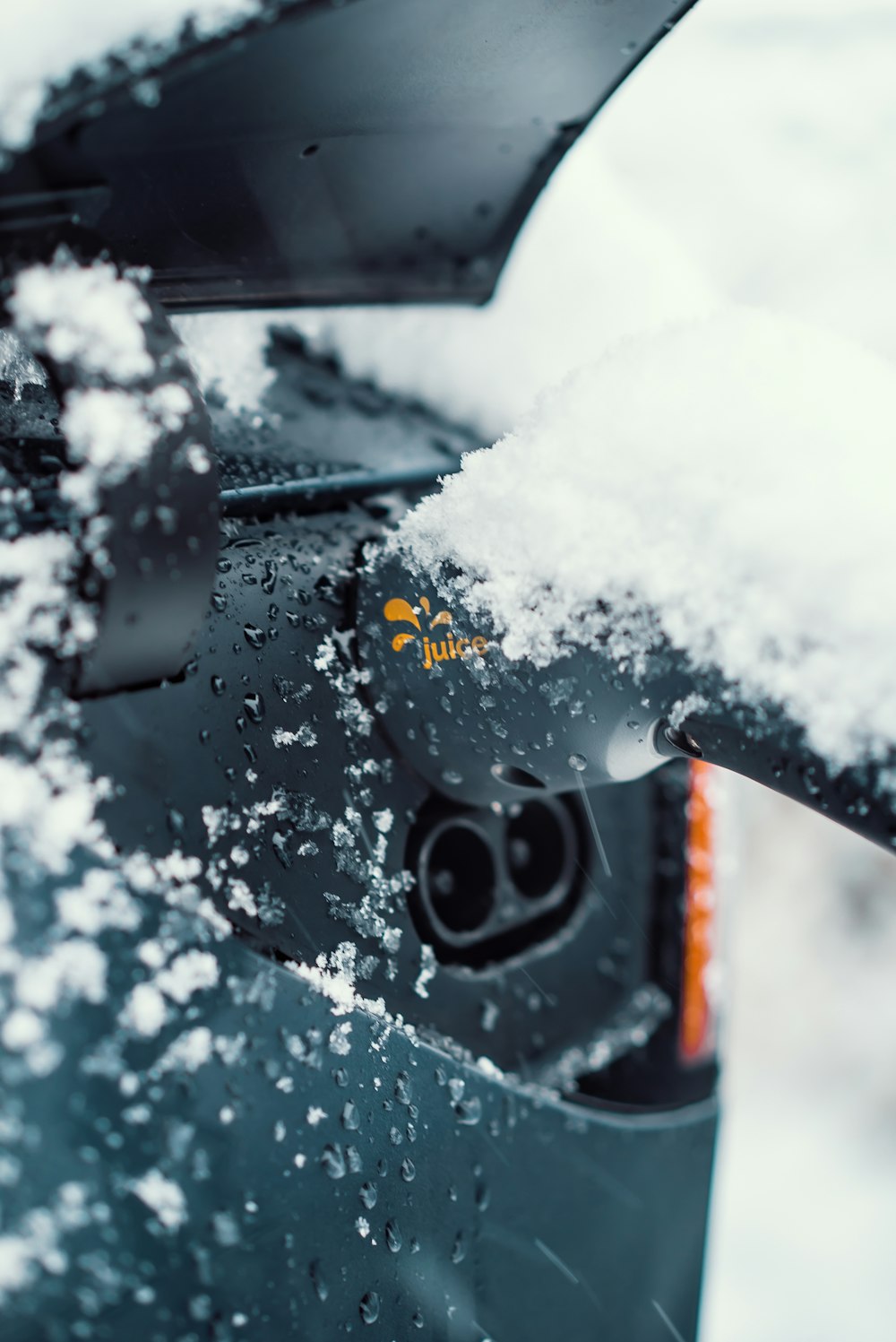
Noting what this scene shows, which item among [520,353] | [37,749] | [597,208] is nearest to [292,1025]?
[37,749]

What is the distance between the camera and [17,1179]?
743 mm

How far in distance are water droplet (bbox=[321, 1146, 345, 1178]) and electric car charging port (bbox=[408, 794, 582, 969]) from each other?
29cm

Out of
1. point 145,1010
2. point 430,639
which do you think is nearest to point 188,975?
point 145,1010

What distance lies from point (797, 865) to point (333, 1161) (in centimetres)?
299

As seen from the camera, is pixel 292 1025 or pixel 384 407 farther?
pixel 384 407

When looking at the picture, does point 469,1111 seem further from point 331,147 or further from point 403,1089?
point 331,147

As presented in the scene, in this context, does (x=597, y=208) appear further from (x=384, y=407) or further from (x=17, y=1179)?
(x=17, y=1179)

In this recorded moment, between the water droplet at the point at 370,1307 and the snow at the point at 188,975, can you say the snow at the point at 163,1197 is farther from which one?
the water droplet at the point at 370,1307

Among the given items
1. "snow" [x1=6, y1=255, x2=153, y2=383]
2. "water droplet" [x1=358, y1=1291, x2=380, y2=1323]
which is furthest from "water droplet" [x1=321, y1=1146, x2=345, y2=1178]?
"snow" [x1=6, y1=255, x2=153, y2=383]

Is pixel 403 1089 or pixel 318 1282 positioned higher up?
pixel 403 1089

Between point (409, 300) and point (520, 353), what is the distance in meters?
0.26

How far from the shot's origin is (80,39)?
29.9 inches

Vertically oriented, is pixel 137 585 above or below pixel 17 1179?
above

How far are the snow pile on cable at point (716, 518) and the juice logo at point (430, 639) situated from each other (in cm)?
4
